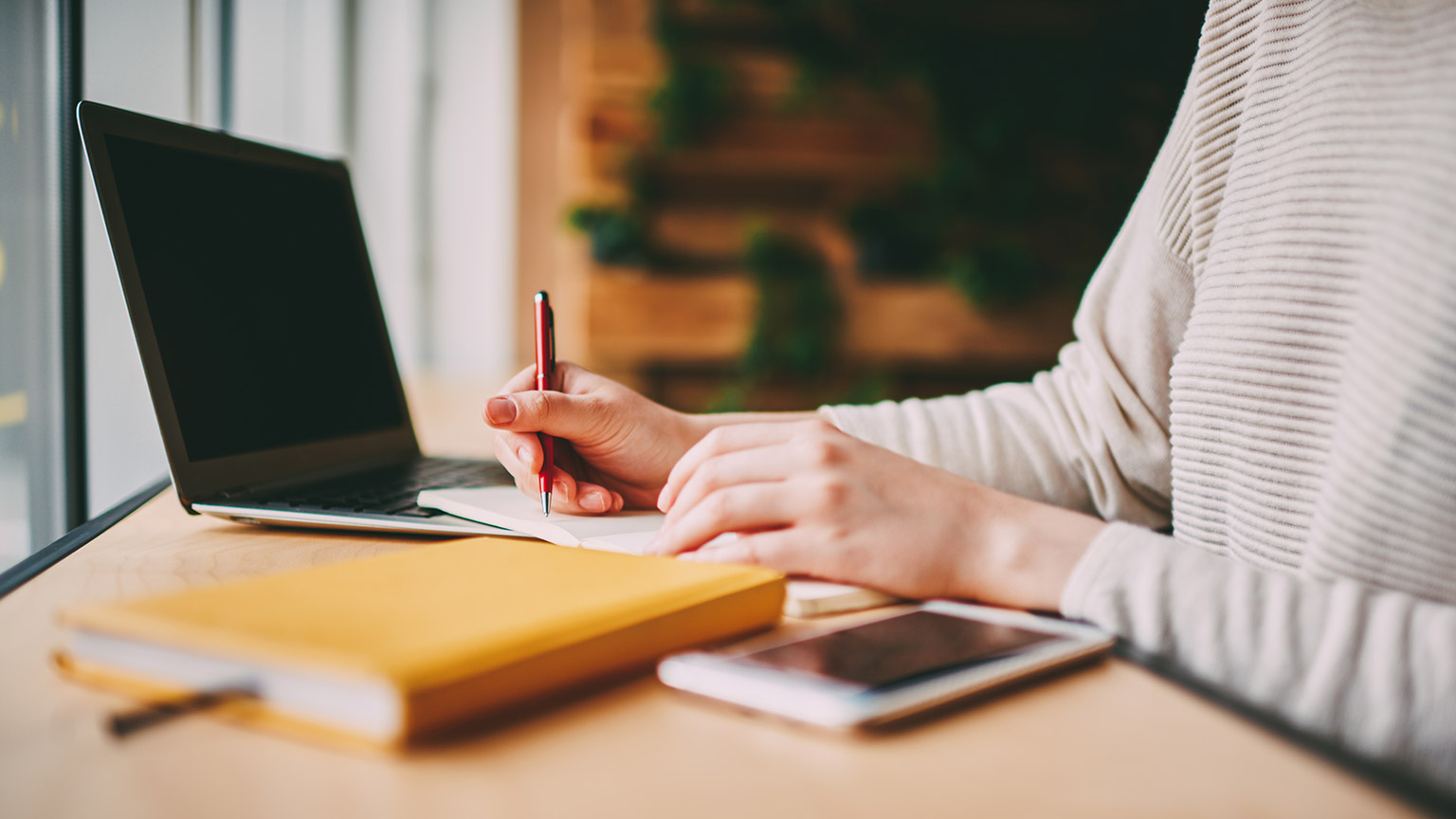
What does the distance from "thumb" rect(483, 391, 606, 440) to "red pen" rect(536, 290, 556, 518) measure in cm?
1

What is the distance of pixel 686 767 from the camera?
0.28 meters

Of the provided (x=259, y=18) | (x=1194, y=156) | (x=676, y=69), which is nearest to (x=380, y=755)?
(x=1194, y=156)

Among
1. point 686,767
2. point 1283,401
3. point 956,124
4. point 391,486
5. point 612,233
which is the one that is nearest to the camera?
point 686,767

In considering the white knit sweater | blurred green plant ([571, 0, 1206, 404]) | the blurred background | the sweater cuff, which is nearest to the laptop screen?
the white knit sweater

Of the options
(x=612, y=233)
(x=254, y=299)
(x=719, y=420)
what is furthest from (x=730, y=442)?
(x=612, y=233)

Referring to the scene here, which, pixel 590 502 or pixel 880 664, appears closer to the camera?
pixel 880 664

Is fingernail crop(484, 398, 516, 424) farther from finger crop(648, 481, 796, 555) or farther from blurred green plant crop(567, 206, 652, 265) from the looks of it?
blurred green plant crop(567, 206, 652, 265)

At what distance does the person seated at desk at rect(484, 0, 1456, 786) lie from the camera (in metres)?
0.39

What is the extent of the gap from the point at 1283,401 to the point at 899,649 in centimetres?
35

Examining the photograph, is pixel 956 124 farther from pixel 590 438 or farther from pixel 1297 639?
pixel 1297 639

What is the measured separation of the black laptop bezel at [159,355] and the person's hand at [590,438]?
7.5 inches

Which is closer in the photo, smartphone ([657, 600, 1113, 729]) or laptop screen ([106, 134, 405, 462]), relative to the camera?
smartphone ([657, 600, 1113, 729])

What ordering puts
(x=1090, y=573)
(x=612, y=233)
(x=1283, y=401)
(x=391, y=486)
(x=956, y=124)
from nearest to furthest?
(x=1090, y=573) → (x=1283, y=401) → (x=391, y=486) → (x=612, y=233) → (x=956, y=124)

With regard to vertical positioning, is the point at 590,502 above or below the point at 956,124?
below
